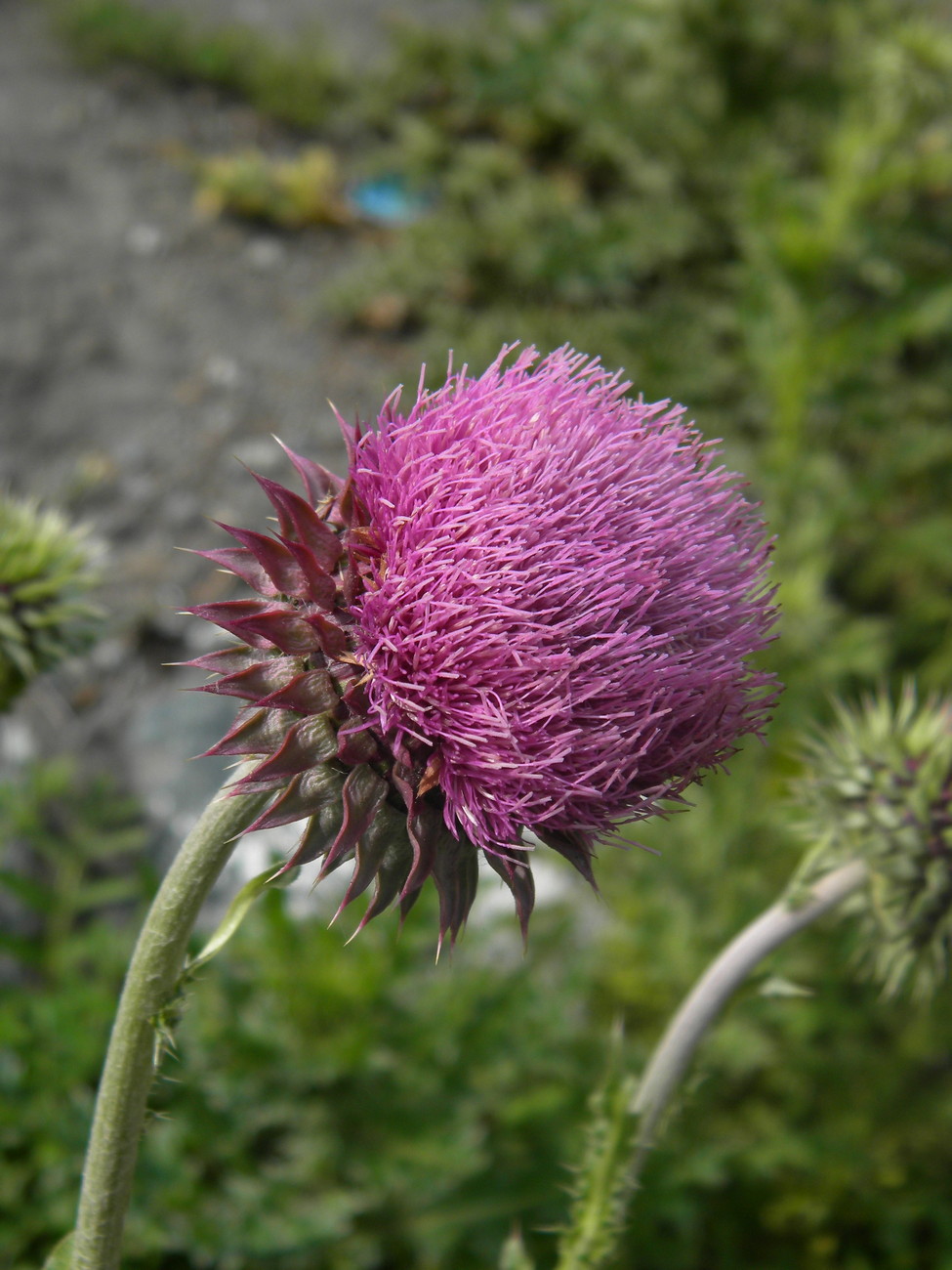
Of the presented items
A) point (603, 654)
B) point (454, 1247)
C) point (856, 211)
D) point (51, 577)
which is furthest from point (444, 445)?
point (856, 211)

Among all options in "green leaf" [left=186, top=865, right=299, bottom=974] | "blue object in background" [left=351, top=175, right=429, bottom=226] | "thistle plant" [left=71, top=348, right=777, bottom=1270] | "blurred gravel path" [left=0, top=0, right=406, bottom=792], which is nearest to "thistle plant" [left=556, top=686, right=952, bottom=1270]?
"thistle plant" [left=71, top=348, right=777, bottom=1270]

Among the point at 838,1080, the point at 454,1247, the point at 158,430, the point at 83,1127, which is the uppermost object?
the point at 158,430

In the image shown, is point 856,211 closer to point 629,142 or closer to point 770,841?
point 629,142

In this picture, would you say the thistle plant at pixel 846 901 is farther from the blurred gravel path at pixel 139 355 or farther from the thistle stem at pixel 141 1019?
the blurred gravel path at pixel 139 355

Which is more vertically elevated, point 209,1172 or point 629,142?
point 629,142

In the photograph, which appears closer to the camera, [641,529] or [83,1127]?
[641,529]
